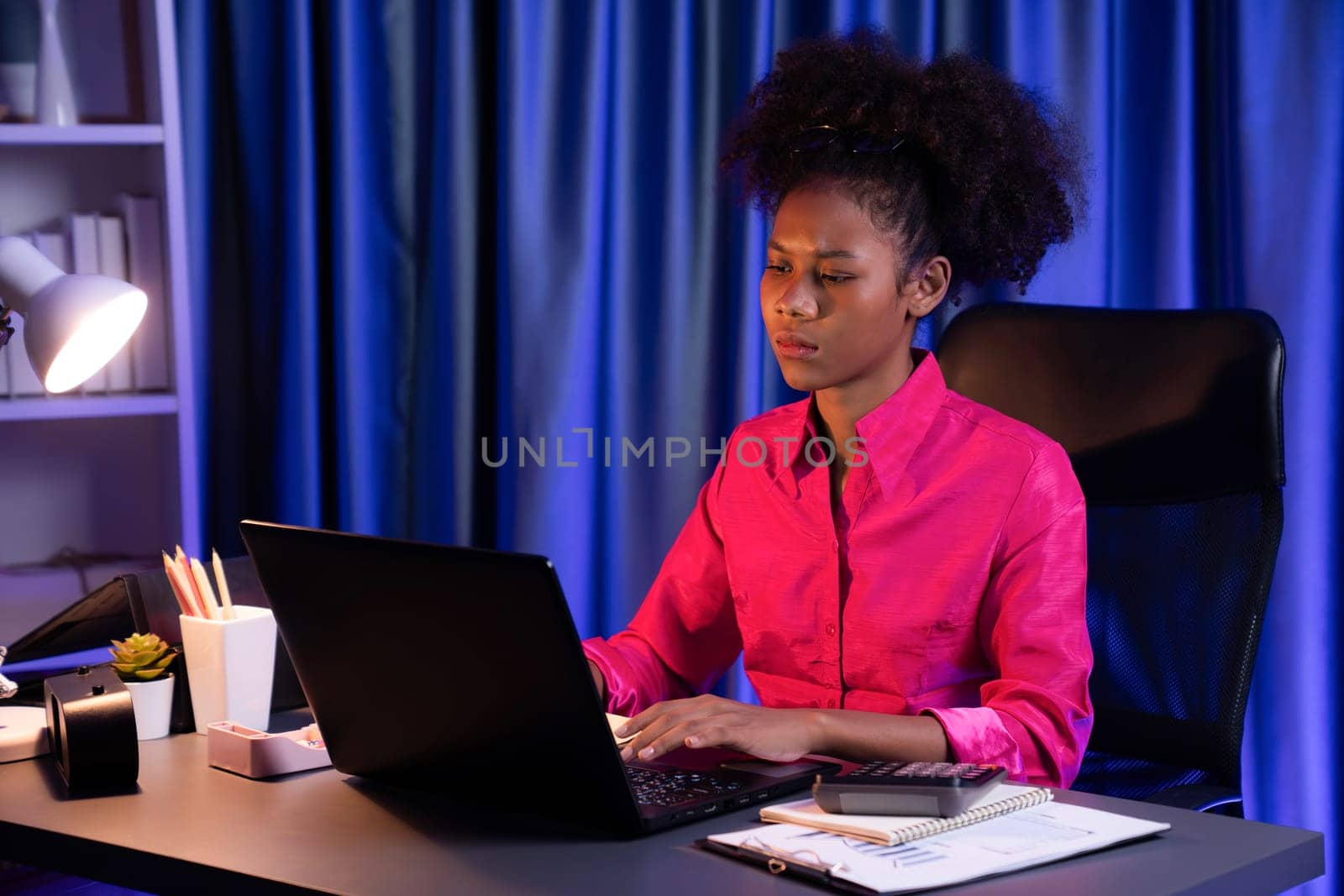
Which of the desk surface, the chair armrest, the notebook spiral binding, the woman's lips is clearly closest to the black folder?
the desk surface

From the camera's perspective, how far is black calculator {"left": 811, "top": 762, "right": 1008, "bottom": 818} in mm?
944

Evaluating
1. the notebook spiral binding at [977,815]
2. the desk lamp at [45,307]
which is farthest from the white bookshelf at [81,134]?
the notebook spiral binding at [977,815]

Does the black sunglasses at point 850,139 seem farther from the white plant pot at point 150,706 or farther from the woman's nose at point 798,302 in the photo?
the white plant pot at point 150,706

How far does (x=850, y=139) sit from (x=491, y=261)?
108 centimetres

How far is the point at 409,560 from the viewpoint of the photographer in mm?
993

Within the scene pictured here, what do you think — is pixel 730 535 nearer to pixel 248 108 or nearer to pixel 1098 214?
pixel 1098 214

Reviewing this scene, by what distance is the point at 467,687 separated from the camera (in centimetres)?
100

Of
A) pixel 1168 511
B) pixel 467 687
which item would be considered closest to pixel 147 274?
pixel 467 687

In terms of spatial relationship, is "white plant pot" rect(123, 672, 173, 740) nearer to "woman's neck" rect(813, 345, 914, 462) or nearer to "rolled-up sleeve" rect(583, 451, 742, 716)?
"rolled-up sleeve" rect(583, 451, 742, 716)

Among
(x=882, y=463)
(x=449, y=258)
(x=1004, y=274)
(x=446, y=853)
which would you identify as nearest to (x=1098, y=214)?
(x=1004, y=274)

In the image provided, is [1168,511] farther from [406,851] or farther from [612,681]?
[406,851]

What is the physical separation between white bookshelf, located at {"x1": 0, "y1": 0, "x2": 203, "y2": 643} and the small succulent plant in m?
0.76

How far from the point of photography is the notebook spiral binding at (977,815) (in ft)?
3.03

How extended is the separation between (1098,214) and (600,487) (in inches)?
36.2
